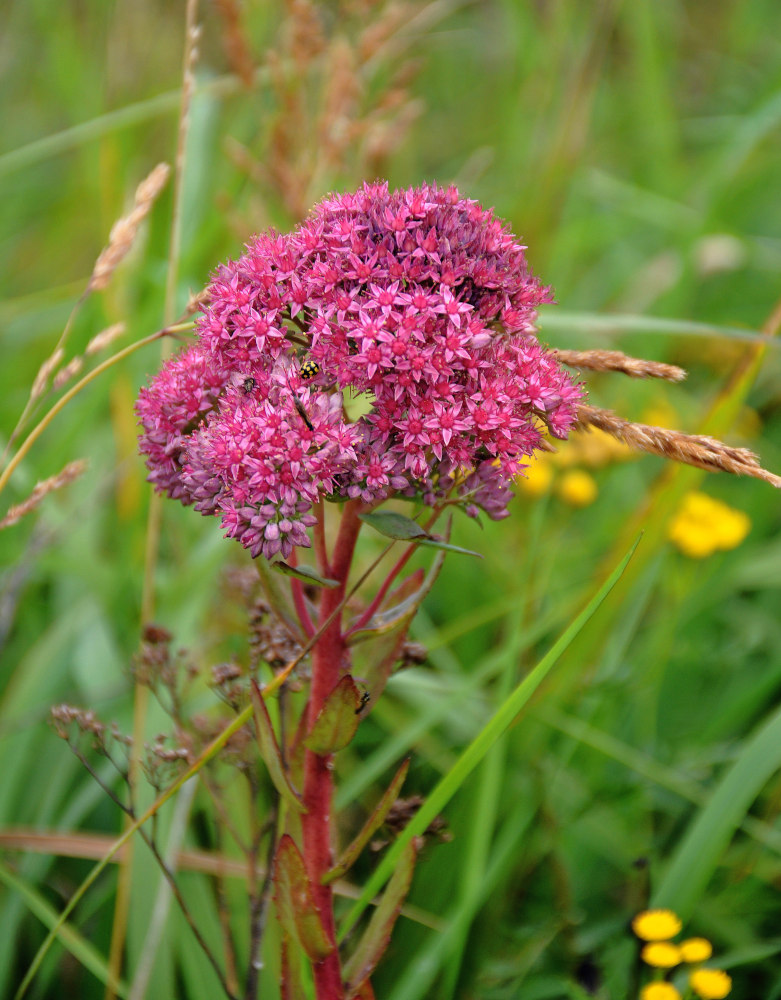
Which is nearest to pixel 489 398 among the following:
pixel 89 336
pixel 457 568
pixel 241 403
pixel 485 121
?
pixel 241 403

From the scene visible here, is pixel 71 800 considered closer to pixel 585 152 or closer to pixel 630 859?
pixel 630 859

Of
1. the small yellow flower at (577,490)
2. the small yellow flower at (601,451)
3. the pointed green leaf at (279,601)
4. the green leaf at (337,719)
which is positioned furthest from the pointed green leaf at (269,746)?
the small yellow flower at (601,451)

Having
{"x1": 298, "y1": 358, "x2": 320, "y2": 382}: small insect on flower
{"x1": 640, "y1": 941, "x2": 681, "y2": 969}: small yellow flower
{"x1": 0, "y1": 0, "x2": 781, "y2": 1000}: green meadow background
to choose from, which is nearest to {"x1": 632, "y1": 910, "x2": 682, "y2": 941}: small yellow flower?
{"x1": 640, "y1": 941, "x2": 681, "y2": 969}: small yellow flower

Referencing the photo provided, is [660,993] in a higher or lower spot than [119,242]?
lower

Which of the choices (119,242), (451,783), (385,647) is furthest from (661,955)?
(119,242)

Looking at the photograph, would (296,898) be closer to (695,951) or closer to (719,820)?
(695,951)

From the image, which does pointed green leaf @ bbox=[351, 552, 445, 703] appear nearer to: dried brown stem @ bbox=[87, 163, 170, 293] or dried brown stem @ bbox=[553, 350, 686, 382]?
dried brown stem @ bbox=[553, 350, 686, 382]
